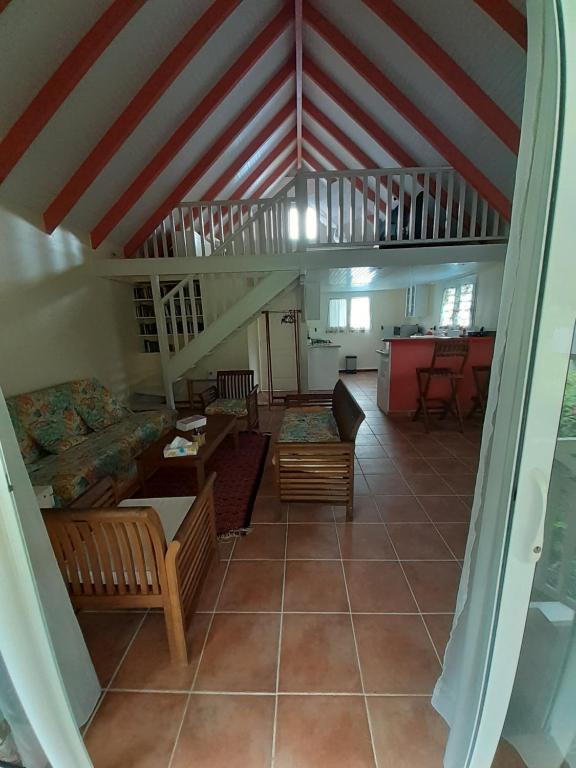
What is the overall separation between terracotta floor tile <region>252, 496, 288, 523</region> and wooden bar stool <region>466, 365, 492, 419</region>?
309 centimetres

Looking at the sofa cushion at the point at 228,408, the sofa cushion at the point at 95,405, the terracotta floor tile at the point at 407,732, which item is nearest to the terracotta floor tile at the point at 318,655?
the terracotta floor tile at the point at 407,732

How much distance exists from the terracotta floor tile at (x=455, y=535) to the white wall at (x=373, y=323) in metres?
6.60

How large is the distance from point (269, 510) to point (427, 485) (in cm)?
141

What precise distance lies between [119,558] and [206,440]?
1.56 metres

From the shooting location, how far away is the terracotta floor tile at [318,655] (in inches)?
50.2

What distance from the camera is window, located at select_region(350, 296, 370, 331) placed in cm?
839

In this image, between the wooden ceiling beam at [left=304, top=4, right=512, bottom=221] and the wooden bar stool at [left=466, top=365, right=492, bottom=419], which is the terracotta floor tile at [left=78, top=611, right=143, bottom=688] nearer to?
the wooden bar stool at [left=466, top=365, right=492, bottom=419]

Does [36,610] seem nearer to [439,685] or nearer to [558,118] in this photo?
[439,685]

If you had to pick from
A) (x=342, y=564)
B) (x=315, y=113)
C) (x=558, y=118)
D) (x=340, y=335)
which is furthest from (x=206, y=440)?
(x=340, y=335)

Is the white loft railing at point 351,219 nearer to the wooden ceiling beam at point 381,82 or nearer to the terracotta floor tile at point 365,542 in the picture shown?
the wooden ceiling beam at point 381,82

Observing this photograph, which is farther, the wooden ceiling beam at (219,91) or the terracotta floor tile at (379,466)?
the wooden ceiling beam at (219,91)

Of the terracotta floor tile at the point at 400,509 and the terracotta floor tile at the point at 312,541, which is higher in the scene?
the terracotta floor tile at the point at 312,541

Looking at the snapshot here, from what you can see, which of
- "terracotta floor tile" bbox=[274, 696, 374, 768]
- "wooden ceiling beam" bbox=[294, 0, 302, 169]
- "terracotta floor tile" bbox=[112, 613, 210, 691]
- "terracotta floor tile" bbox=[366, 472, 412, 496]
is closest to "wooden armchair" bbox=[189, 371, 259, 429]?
"terracotta floor tile" bbox=[366, 472, 412, 496]

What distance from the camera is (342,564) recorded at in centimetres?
188
